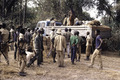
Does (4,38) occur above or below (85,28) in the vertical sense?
below

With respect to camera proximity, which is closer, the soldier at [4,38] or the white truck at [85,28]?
the soldier at [4,38]

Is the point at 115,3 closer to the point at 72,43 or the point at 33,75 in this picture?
the point at 72,43

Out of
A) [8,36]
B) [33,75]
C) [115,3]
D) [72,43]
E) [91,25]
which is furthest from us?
[115,3]

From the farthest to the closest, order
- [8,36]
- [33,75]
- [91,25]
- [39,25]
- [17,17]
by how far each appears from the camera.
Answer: [17,17] → [39,25] → [91,25] → [8,36] → [33,75]

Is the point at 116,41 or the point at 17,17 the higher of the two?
the point at 17,17

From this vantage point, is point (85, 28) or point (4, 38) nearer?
point (4, 38)

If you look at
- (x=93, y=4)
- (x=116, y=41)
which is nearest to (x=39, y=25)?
(x=116, y=41)

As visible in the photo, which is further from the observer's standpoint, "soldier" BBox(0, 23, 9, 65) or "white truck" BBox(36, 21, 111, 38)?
"white truck" BBox(36, 21, 111, 38)

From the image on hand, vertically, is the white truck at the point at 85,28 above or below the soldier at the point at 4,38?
above

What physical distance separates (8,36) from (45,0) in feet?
49.8

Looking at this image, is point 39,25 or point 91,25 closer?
point 91,25

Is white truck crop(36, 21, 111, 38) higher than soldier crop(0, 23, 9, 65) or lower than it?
higher

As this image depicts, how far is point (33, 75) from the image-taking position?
6441 millimetres

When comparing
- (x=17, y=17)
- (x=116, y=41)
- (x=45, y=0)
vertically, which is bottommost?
(x=116, y=41)
